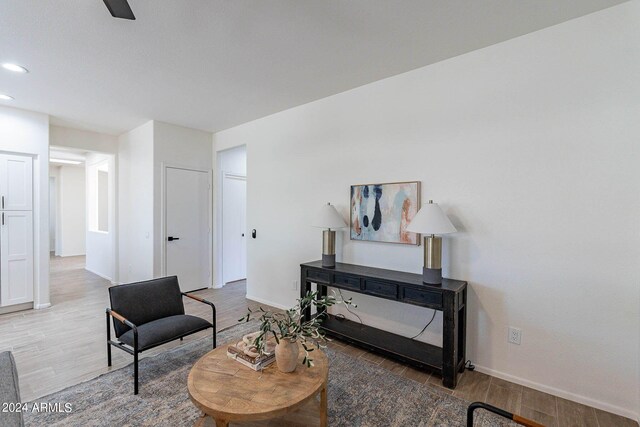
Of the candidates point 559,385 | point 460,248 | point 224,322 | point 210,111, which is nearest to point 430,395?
point 559,385

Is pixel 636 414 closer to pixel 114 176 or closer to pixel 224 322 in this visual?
pixel 224 322

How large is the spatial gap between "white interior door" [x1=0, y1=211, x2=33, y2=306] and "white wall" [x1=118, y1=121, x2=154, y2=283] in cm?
122

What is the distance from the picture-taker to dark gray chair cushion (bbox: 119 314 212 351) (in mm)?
2258

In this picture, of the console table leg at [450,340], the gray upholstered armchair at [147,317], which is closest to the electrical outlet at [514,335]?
the console table leg at [450,340]

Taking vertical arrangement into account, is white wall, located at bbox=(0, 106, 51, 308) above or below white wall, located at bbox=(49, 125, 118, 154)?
below

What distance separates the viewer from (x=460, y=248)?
2.57 metres

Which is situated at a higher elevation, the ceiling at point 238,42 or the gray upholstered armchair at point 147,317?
the ceiling at point 238,42

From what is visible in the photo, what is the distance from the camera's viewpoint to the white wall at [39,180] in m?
3.93

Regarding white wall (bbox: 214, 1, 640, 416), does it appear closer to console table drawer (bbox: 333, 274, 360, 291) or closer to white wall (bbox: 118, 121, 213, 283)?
console table drawer (bbox: 333, 274, 360, 291)

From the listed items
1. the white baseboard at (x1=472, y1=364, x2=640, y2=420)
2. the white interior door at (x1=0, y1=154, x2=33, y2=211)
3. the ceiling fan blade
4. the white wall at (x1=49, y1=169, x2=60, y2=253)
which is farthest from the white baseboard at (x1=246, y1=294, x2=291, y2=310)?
the white wall at (x1=49, y1=169, x2=60, y2=253)

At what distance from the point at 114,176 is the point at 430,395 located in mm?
5879

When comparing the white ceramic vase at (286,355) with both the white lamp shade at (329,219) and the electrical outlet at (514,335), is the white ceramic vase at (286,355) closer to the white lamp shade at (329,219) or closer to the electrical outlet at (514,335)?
the white lamp shade at (329,219)

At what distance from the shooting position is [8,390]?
1306 millimetres

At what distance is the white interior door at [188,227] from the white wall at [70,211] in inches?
231
